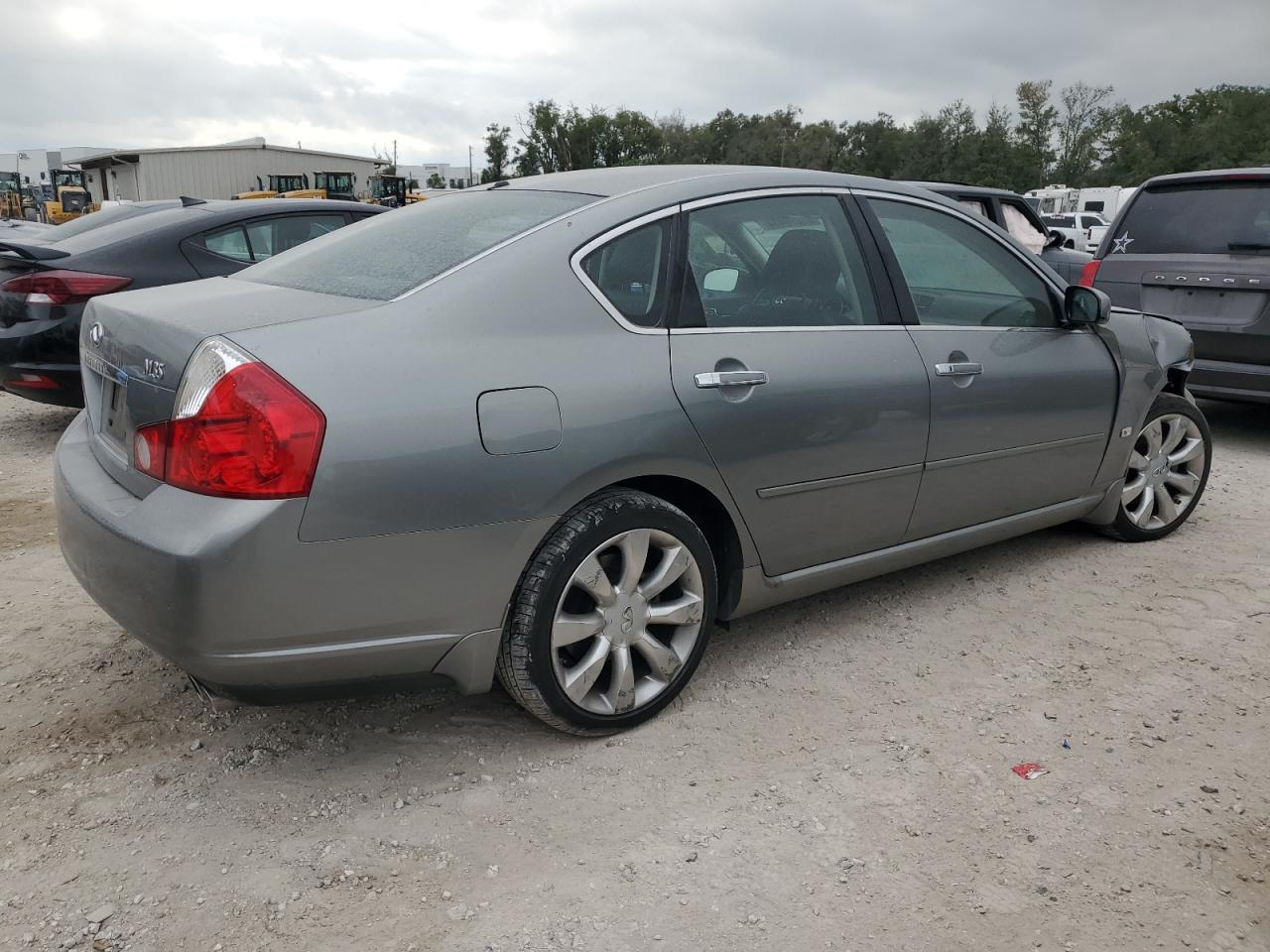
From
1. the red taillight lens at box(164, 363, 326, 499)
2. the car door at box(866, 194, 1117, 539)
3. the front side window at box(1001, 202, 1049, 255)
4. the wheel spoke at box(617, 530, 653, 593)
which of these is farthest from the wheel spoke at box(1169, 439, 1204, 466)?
the front side window at box(1001, 202, 1049, 255)

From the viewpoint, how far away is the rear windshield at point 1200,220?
6.18m

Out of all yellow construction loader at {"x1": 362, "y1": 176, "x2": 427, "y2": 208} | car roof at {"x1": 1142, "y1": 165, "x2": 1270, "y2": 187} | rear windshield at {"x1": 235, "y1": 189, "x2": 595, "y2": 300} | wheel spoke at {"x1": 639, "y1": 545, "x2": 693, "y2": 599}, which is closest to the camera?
rear windshield at {"x1": 235, "y1": 189, "x2": 595, "y2": 300}

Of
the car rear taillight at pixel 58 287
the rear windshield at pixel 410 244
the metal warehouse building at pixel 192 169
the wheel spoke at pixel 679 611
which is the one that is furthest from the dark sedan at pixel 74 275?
the metal warehouse building at pixel 192 169

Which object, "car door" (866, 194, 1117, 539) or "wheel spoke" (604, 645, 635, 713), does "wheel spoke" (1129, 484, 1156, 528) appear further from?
"wheel spoke" (604, 645, 635, 713)

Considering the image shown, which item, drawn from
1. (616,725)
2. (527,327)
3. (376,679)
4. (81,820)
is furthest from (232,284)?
(616,725)

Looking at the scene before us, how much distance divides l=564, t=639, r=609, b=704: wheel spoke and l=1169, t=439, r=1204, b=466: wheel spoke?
316 cm

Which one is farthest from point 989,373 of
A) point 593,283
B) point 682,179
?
point 593,283

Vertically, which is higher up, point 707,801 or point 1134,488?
point 1134,488

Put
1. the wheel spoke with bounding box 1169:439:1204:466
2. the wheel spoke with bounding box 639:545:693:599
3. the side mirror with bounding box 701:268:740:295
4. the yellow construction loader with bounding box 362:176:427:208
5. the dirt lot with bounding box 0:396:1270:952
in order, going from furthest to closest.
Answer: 1. the yellow construction loader with bounding box 362:176:427:208
2. the wheel spoke with bounding box 1169:439:1204:466
3. the side mirror with bounding box 701:268:740:295
4. the wheel spoke with bounding box 639:545:693:599
5. the dirt lot with bounding box 0:396:1270:952

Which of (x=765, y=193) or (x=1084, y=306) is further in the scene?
(x=1084, y=306)

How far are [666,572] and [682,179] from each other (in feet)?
3.99

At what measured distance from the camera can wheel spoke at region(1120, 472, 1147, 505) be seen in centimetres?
448

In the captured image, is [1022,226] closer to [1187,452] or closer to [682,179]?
[1187,452]

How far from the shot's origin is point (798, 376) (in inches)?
121
